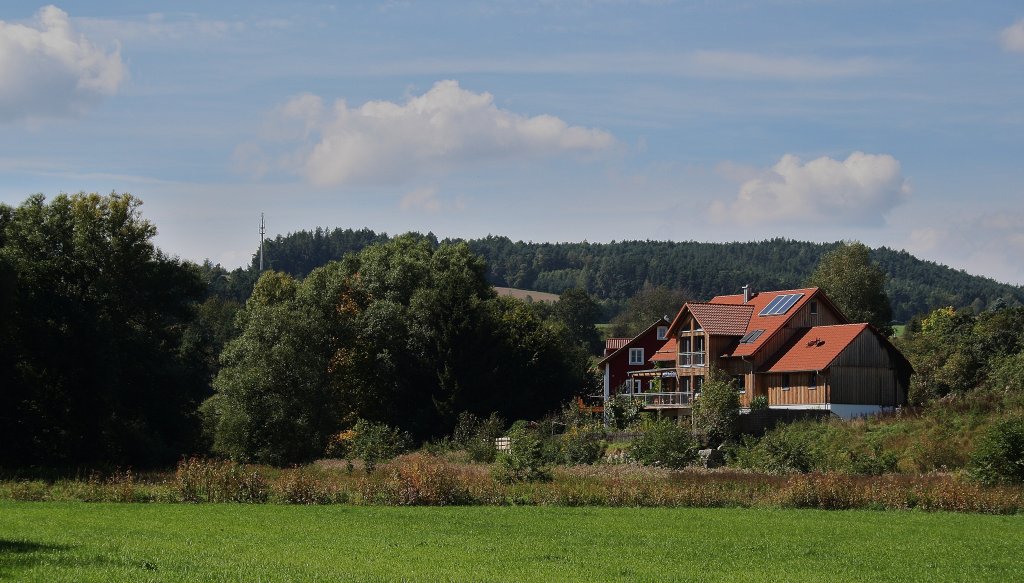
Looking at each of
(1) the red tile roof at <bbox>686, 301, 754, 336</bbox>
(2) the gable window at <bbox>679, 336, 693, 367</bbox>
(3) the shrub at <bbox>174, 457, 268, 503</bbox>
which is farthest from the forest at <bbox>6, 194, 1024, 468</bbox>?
(3) the shrub at <bbox>174, 457, 268, 503</bbox>

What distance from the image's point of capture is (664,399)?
70250mm

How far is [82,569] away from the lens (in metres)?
16.9

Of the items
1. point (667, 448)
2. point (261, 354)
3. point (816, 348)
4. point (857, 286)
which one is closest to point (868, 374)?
point (816, 348)

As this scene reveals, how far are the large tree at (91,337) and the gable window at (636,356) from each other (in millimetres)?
33008

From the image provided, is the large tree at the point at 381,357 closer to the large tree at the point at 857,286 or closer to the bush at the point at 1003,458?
the large tree at the point at 857,286

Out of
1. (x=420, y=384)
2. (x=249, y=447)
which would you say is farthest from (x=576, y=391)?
(x=249, y=447)

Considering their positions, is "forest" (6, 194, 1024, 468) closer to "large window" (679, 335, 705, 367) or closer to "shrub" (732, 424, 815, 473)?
"shrub" (732, 424, 815, 473)

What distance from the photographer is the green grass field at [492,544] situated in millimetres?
18109

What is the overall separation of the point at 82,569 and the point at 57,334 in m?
37.1

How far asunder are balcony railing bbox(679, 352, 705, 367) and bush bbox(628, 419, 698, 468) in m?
24.1

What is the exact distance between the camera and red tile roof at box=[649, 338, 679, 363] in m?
74.0

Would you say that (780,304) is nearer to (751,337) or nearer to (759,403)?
(751,337)

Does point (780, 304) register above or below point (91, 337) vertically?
above

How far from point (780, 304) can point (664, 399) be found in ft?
31.9
